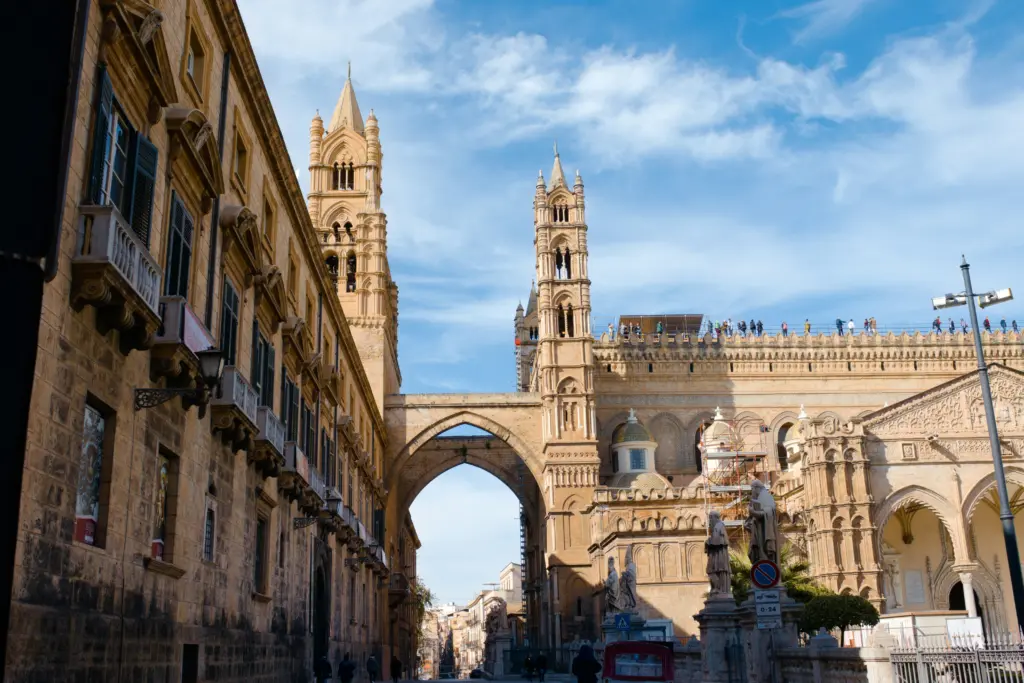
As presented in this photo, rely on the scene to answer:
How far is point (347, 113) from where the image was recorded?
54.4m

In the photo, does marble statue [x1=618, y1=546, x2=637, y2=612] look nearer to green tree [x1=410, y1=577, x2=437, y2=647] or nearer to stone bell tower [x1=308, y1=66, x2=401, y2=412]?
stone bell tower [x1=308, y1=66, x2=401, y2=412]

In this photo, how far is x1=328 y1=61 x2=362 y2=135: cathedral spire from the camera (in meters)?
54.0

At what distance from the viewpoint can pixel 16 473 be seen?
19.3ft

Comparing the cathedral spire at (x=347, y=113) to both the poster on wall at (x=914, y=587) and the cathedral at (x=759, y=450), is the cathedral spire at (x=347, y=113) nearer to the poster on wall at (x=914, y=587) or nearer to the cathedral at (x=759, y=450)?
the cathedral at (x=759, y=450)

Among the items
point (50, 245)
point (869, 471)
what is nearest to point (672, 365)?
point (869, 471)

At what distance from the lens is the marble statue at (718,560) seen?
68.8 ft

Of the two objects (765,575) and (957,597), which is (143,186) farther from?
(957,597)

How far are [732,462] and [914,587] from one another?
1047 cm

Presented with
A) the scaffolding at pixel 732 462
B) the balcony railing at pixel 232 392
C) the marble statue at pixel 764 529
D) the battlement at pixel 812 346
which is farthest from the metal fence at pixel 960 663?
the battlement at pixel 812 346

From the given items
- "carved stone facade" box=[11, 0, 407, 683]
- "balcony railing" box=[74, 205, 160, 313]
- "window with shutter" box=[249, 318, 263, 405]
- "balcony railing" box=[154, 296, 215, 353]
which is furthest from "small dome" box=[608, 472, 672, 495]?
"balcony railing" box=[74, 205, 160, 313]

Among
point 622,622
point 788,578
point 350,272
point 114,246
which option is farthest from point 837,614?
point 350,272

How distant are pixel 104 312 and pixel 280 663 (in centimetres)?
1083

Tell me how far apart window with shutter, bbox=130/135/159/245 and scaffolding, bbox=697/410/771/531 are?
36403mm

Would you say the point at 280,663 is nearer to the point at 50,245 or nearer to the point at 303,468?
the point at 303,468
